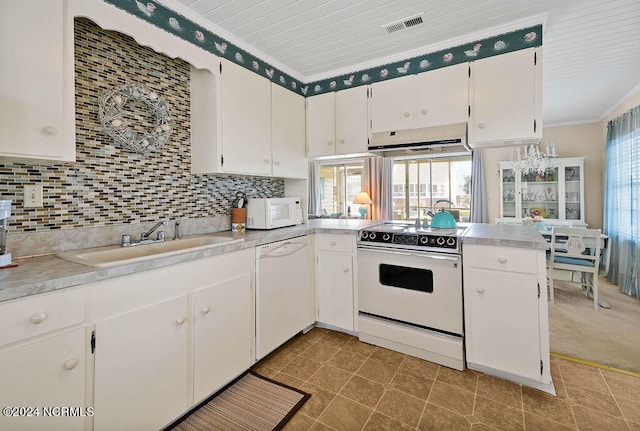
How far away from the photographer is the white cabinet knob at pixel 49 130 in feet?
4.45

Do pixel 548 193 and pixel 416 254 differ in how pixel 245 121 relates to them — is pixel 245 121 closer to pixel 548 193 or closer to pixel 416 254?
pixel 416 254

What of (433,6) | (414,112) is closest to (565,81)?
(414,112)

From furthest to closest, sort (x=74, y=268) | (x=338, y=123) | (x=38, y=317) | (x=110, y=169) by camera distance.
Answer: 1. (x=338, y=123)
2. (x=110, y=169)
3. (x=74, y=268)
4. (x=38, y=317)

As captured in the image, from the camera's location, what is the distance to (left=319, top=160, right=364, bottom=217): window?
23.8 feet

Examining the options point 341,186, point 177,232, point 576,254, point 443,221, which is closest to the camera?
point 177,232

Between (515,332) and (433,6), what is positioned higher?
(433,6)

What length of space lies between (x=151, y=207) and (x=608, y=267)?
241 inches

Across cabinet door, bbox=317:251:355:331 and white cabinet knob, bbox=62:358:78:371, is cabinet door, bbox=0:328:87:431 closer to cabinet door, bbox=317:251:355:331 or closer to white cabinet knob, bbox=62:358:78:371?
white cabinet knob, bbox=62:358:78:371

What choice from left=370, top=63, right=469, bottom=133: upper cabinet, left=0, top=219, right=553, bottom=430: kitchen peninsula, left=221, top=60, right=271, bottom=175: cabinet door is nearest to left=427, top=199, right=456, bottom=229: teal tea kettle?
left=0, top=219, right=553, bottom=430: kitchen peninsula

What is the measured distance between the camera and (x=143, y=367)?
1395mm

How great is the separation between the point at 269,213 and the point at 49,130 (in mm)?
1492

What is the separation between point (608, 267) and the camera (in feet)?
14.4

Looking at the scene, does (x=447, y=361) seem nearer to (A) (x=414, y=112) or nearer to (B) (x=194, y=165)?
(A) (x=414, y=112)

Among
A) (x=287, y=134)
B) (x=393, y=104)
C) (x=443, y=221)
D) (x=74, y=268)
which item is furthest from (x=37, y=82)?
(x=443, y=221)
